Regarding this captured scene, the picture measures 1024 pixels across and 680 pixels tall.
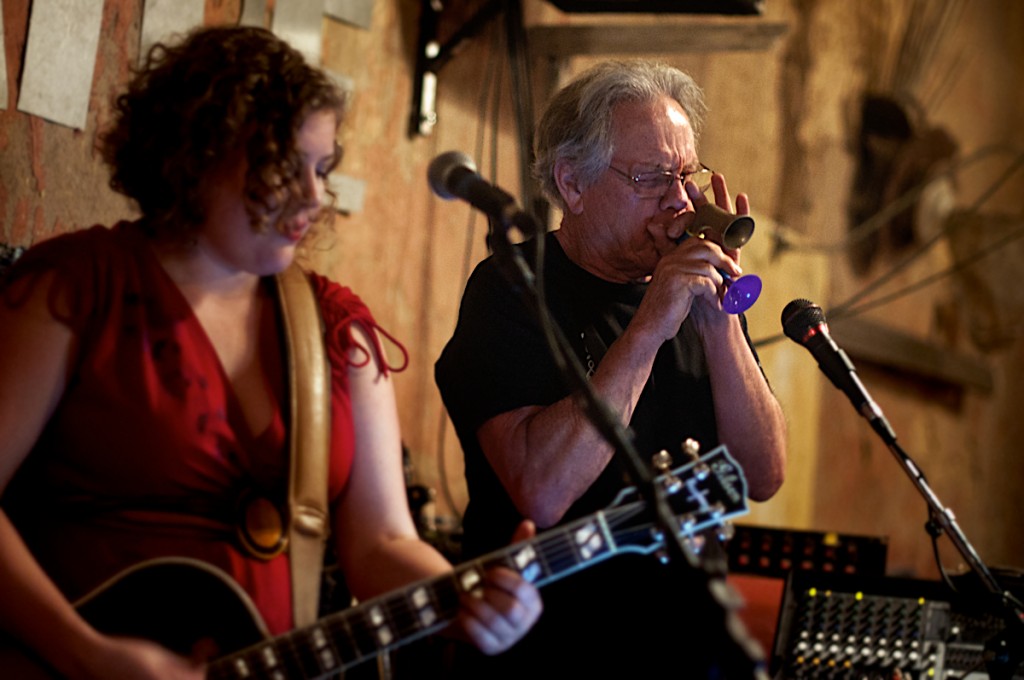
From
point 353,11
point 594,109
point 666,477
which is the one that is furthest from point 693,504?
point 353,11

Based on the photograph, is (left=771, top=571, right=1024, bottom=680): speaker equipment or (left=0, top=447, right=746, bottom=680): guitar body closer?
(left=0, top=447, right=746, bottom=680): guitar body

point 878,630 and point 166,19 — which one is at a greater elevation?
point 166,19

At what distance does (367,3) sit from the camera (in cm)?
318

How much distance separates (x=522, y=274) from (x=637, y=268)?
29.5 inches

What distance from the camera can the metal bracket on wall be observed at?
133 inches

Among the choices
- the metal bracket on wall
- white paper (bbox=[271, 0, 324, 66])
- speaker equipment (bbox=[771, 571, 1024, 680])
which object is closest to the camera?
speaker equipment (bbox=[771, 571, 1024, 680])

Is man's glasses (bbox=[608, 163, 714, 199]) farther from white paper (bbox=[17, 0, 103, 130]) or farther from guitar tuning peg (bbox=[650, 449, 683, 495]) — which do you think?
Result: white paper (bbox=[17, 0, 103, 130])

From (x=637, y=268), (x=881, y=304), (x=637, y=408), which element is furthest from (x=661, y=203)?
(x=881, y=304)

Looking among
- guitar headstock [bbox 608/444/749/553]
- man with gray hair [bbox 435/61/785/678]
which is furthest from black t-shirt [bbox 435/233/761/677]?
guitar headstock [bbox 608/444/749/553]

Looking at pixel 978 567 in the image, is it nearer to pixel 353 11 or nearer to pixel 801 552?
pixel 801 552

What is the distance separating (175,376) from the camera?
1610 millimetres

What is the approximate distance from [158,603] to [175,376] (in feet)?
0.97

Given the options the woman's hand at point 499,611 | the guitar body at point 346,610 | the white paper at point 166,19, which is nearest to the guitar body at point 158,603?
the guitar body at point 346,610

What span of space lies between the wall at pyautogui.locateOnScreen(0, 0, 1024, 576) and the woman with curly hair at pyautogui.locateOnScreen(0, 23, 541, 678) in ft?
2.47
